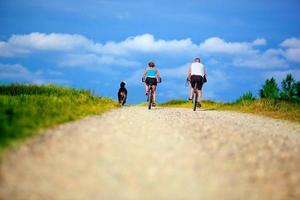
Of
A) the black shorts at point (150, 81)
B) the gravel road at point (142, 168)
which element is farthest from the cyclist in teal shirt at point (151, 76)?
the gravel road at point (142, 168)

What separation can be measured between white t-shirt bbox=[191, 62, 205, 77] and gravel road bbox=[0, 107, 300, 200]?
1185 centimetres

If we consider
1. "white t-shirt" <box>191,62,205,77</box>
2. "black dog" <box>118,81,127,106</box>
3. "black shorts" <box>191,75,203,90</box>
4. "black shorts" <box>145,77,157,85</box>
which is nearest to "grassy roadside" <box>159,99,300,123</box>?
"black shorts" <box>191,75,203,90</box>

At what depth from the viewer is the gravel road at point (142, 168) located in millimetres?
7363

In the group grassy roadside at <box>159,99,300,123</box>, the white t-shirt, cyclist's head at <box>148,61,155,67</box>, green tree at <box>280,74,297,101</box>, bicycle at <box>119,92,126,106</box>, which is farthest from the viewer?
green tree at <box>280,74,297,101</box>

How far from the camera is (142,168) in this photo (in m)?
8.38

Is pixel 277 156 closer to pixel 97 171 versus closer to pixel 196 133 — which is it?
pixel 196 133

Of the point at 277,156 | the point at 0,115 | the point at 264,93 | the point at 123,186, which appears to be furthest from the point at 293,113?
the point at 264,93

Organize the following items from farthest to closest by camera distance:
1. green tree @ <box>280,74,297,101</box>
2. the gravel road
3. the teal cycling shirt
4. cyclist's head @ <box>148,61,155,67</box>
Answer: green tree @ <box>280,74,297,101</box> < cyclist's head @ <box>148,61,155,67</box> < the teal cycling shirt < the gravel road

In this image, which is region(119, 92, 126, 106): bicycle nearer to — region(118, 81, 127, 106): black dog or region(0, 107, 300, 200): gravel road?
region(118, 81, 127, 106): black dog

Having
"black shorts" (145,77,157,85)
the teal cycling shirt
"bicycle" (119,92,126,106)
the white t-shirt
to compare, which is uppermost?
the white t-shirt

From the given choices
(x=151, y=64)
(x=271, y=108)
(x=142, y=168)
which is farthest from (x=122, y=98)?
(x=142, y=168)

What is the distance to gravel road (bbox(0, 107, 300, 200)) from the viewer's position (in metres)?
7.36

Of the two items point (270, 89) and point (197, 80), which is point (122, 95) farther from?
point (270, 89)

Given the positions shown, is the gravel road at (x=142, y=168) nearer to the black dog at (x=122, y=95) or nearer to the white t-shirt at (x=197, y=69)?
the white t-shirt at (x=197, y=69)
